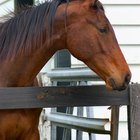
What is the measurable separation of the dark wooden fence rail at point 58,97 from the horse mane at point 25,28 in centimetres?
34

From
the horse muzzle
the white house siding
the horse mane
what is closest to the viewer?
the horse muzzle

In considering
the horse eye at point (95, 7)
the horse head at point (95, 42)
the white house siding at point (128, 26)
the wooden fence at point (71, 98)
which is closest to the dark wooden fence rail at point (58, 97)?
the wooden fence at point (71, 98)

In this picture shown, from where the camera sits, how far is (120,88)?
2.66 metres

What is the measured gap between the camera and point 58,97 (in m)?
2.78

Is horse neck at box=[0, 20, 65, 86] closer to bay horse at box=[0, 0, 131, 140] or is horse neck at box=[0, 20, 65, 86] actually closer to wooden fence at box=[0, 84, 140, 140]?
bay horse at box=[0, 0, 131, 140]

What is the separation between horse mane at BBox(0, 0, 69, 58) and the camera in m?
2.95

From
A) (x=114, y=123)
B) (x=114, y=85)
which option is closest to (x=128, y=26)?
(x=114, y=123)

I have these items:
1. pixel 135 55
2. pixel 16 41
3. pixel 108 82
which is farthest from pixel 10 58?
pixel 135 55

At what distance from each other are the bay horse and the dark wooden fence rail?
0.16 meters

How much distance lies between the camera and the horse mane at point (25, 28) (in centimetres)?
295

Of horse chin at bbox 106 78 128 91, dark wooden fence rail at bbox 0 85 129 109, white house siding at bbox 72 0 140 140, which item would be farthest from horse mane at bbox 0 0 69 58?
white house siding at bbox 72 0 140 140

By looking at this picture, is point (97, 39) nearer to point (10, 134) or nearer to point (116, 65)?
point (116, 65)

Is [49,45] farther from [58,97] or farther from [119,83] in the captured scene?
[119,83]

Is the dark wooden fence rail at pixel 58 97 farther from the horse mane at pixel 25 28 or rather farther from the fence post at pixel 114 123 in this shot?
the horse mane at pixel 25 28
